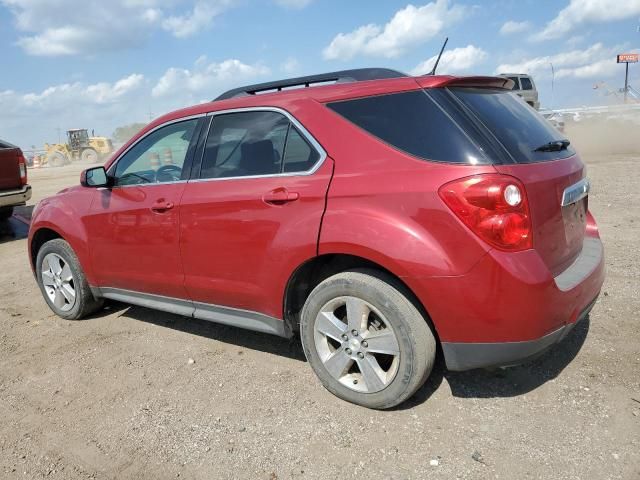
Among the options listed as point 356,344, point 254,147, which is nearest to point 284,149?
point 254,147

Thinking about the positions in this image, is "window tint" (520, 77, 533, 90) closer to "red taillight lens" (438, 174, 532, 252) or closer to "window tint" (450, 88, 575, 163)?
"window tint" (450, 88, 575, 163)

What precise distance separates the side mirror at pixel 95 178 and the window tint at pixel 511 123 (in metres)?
2.75

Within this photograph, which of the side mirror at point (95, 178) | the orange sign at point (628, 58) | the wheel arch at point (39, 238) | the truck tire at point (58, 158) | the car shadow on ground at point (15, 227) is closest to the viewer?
the side mirror at point (95, 178)

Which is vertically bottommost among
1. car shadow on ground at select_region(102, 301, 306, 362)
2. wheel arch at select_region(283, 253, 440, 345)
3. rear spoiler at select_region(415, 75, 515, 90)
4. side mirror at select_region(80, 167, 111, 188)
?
car shadow on ground at select_region(102, 301, 306, 362)

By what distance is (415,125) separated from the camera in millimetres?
2652

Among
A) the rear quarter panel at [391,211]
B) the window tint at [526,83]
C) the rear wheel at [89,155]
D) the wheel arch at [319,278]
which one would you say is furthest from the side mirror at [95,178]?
the rear wheel at [89,155]

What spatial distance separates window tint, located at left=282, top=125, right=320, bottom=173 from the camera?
9.65 feet

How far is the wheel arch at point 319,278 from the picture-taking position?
106 inches

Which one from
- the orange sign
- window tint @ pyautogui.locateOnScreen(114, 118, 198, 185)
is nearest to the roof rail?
window tint @ pyautogui.locateOnScreen(114, 118, 198, 185)

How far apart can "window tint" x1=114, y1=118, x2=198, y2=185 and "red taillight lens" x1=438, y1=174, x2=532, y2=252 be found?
204 centimetres

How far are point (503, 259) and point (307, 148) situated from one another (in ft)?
4.13

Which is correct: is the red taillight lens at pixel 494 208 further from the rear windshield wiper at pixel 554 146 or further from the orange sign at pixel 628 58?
the orange sign at pixel 628 58

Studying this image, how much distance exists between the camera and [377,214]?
262cm

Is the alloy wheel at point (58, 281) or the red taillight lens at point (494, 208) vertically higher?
the red taillight lens at point (494, 208)
